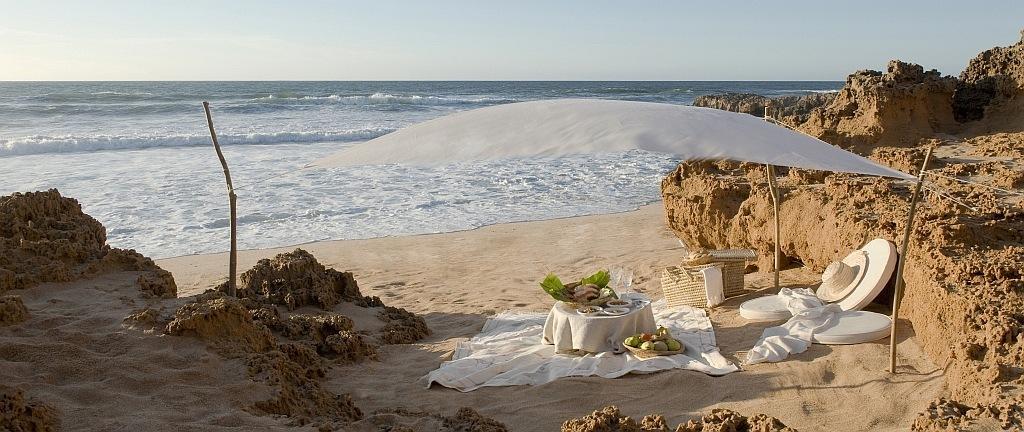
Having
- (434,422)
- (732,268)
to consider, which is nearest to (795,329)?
(732,268)

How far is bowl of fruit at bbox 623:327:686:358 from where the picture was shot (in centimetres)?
566

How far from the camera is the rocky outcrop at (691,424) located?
10.8ft

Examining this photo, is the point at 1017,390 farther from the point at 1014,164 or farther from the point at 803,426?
the point at 1014,164

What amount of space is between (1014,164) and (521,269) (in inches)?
221

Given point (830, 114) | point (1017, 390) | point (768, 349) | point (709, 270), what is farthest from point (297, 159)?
point (1017, 390)

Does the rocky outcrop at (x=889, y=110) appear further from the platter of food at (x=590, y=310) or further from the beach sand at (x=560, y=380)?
the platter of food at (x=590, y=310)

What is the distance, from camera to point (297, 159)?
19.8 m

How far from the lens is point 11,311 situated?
4879mm

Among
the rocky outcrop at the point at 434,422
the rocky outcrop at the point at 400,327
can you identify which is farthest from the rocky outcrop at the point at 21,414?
the rocky outcrop at the point at 400,327

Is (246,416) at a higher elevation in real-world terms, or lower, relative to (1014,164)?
lower

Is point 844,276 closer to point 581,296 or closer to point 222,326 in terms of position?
point 581,296

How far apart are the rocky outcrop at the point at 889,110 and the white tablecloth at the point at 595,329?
5982 millimetres

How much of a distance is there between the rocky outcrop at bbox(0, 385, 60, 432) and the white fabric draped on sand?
431 centimetres

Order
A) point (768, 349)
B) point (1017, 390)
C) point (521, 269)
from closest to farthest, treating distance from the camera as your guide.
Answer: point (1017, 390), point (768, 349), point (521, 269)
